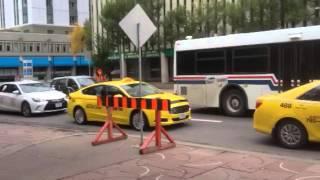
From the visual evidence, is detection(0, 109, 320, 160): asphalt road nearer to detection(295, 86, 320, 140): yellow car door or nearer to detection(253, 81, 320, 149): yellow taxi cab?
detection(253, 81, 320, 149): yellow taxi cab

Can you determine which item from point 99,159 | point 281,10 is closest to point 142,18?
point 99,159

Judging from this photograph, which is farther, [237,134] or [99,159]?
[237,134]

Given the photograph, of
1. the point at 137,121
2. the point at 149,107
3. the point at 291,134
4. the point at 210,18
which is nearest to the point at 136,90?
the point at 137,121

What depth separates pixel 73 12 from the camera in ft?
339

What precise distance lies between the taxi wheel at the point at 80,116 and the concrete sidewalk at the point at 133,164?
14.3 feet

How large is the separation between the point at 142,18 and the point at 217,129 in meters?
4.44

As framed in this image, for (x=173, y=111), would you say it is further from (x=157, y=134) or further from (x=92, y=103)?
(x=157, y=134)

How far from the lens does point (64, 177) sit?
8656mm

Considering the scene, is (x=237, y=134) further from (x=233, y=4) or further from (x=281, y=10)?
(x=233, y=4)

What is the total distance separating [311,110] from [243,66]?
6554 millimetres

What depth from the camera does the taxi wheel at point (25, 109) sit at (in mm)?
20327

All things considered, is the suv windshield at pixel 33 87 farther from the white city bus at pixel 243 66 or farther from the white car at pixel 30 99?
the white city bus at pixel 243 66

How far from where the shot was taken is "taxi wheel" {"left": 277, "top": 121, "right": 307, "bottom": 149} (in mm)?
10609

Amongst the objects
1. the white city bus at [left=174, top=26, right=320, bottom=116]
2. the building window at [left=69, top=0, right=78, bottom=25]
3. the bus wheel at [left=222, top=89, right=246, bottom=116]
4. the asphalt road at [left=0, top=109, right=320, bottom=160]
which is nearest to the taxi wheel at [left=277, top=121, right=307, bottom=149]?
the asphalt road at [left=0, top=109, right=320, bottom=160]
